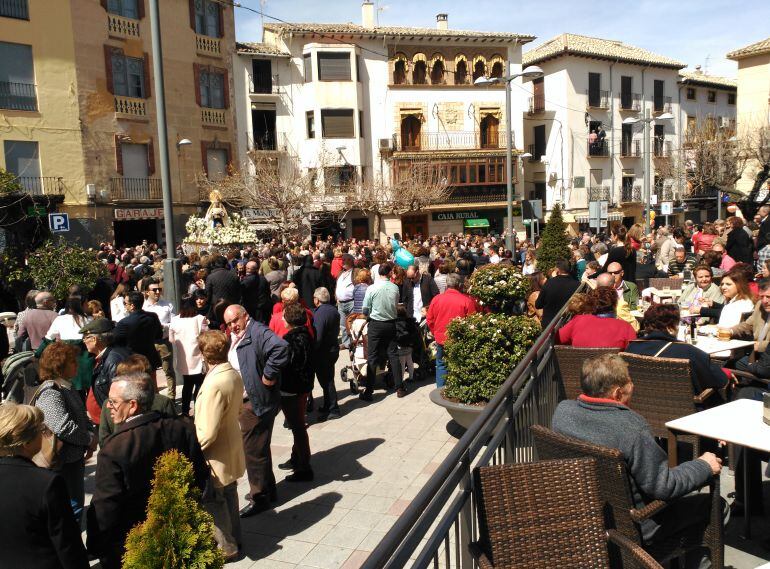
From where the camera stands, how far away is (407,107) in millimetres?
37625

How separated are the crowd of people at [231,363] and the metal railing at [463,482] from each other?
2.34 feet

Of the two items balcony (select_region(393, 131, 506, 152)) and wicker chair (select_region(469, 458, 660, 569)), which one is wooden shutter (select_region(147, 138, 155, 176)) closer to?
balcony (select_region(393, 131, 506, 152))

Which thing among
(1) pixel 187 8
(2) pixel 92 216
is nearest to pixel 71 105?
(2) pixel 92 216

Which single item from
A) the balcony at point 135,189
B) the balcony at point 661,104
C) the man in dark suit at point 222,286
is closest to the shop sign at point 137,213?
the balcony at point 135,189

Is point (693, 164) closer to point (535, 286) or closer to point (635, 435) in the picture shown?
point (535, 286)

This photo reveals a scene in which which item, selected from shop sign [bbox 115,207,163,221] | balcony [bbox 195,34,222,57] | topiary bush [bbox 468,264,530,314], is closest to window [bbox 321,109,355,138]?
balcony [bbox 195,34,222,57]

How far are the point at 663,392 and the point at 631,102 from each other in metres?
44.8

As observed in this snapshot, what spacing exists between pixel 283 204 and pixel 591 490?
23.5m

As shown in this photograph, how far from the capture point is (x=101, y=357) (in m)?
6.22

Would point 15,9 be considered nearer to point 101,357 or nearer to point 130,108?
point 130,108

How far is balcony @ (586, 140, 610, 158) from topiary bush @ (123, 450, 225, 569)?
4324 centimetres

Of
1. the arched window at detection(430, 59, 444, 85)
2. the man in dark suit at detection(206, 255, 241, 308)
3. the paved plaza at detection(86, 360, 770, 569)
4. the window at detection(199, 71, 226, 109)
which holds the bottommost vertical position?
the paved plaza at detection(86, 360, 770, 569)

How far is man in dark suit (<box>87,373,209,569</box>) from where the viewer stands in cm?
361

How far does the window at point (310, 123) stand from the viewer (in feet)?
116
